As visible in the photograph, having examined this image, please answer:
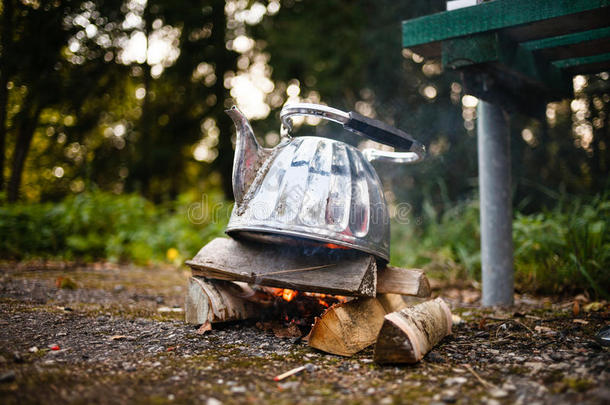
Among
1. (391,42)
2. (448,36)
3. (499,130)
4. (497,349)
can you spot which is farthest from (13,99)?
(391,42)

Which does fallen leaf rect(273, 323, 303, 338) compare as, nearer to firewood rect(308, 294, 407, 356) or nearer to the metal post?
firewood rect(308, 294, 407, 356)

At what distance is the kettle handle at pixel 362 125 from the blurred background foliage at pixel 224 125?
5.42 ft

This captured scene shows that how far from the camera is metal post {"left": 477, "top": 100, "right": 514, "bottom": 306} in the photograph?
104 inches

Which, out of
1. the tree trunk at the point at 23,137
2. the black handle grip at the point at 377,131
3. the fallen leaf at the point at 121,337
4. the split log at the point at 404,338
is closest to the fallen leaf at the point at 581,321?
the split log at the point at 404,338

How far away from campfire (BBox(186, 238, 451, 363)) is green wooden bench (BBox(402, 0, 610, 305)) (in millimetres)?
897

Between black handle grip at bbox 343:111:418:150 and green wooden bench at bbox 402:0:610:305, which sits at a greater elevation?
green wooden bench at bbox 402:0:610:305

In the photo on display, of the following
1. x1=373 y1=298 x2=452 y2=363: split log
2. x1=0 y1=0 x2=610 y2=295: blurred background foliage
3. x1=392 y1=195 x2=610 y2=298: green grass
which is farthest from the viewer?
x1=0 y1=0 x2=610 y2=295: blurred background foliage

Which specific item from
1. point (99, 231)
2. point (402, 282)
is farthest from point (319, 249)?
point (99, 231)

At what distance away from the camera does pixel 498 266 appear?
8.64 ft

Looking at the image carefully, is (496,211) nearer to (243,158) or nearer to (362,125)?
(362,125)

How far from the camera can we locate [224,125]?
9.49m

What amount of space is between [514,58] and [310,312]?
178cm

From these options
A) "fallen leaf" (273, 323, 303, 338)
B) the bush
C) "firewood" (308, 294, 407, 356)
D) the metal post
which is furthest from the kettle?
the bush

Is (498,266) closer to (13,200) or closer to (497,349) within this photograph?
(497,349)
